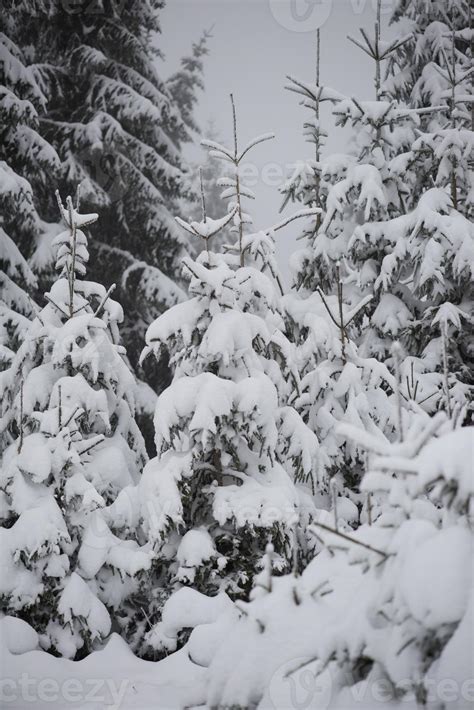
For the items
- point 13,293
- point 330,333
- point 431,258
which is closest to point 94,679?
point 330,333

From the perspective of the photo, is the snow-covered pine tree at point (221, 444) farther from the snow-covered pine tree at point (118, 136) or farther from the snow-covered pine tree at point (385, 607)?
the snow-covered pine tree at point (118, 136)

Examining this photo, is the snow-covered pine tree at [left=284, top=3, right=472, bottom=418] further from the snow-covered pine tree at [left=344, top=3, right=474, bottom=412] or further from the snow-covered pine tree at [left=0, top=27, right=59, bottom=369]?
the snow-covered pine tree at [left=0, top=27, right=59, bottom=369]

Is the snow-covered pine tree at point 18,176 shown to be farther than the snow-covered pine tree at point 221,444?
Yes

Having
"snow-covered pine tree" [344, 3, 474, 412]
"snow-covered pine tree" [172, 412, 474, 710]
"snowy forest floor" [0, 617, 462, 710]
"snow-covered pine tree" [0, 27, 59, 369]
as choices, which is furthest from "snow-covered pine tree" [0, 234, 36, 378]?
"snow-covered pine tree" [172, 412, 474, 710]

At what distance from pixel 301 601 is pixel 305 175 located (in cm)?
665

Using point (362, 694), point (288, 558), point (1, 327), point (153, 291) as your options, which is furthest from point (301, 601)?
point (153, 291)

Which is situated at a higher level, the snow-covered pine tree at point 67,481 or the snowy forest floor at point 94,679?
the snow-covered pine tree at point 67,481

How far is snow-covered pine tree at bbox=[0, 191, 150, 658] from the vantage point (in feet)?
14.9

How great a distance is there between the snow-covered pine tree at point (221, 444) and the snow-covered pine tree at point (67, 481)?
474 mm

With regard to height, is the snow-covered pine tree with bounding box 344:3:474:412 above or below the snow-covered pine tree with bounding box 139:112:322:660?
above

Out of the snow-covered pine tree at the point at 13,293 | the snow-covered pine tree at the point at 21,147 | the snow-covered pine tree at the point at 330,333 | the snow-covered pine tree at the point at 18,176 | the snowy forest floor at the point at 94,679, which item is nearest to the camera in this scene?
the snowy forest floor at the point at 94,679

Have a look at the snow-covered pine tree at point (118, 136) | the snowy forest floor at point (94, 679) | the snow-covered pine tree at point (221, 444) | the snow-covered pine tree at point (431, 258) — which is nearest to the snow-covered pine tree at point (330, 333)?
the snow-covered pine tree at point (431, 258)

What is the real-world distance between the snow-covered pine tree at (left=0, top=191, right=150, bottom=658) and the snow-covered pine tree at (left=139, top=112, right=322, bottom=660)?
0.47m

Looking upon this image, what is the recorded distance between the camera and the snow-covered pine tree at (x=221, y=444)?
14.6 ft
